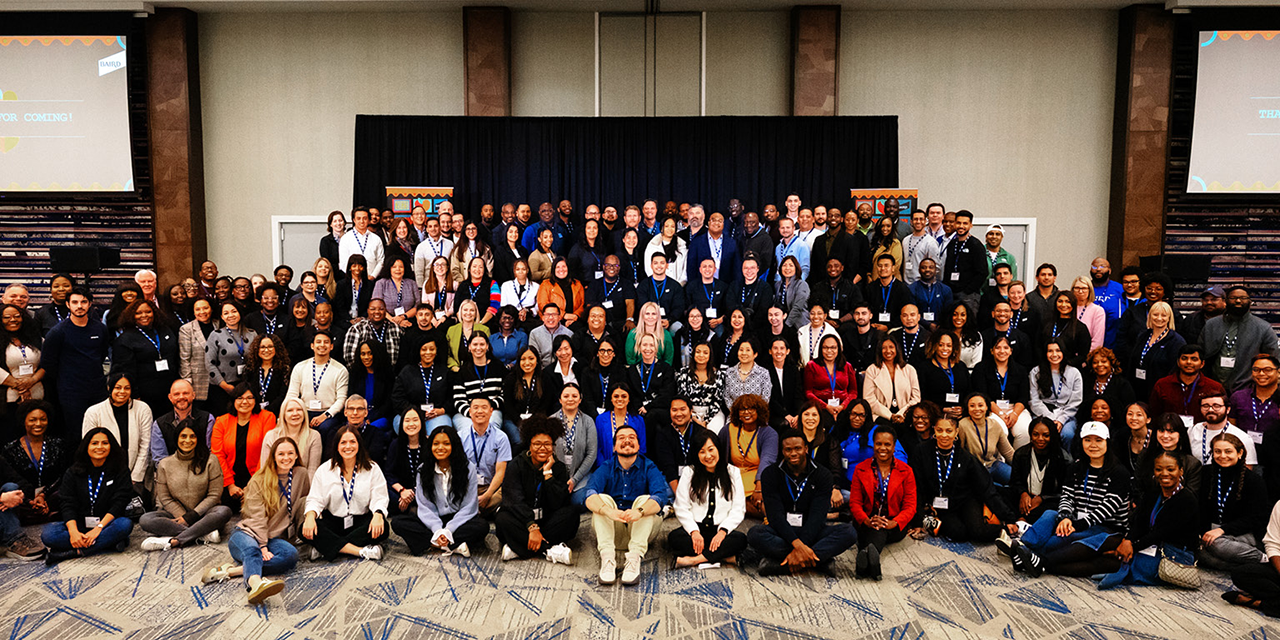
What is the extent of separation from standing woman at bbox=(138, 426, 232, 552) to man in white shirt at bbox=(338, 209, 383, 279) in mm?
3039

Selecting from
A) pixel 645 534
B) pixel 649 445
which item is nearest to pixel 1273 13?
pixel 649 445

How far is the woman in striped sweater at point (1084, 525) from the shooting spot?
4168mm

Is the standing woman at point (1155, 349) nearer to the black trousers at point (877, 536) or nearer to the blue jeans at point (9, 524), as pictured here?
the black trousers at point (877, 536)

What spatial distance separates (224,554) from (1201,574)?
18.3 feet

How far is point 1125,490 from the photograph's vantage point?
436 cm

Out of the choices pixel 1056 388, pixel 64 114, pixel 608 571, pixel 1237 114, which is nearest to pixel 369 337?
pixel 608 571

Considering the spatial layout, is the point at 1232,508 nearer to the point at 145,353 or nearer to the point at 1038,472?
the point at 1038,472

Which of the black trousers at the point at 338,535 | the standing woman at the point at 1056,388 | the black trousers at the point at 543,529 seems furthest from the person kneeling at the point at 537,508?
the standing woman at the point at 1056,388

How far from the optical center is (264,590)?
3791 millimetres

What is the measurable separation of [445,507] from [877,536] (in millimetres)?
2574

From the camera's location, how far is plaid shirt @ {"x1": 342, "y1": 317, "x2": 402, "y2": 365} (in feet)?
19.2

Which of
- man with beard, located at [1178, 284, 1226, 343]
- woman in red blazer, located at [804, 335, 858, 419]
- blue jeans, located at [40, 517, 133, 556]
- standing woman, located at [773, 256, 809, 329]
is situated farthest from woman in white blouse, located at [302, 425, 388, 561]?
man with beard, located at [1178, 284, 1226, 343]

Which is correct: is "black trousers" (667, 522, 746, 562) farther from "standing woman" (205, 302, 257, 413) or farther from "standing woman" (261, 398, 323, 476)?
"standing woman" (205, 302, 257, 413)

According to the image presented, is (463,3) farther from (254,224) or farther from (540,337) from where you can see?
(540,337)
